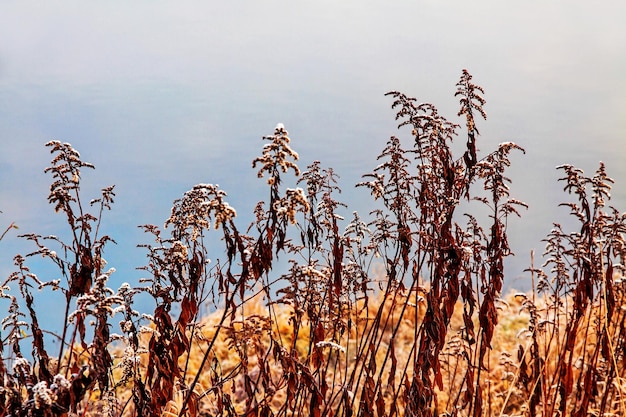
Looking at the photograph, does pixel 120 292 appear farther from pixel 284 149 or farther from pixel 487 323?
pixel 487 323

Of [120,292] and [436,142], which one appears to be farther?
[436,142]

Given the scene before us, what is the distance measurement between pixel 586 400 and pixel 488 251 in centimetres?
123

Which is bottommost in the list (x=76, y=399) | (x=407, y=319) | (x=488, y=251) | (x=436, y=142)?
(x=76, y=399)

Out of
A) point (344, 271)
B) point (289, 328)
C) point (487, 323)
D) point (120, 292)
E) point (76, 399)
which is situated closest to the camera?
point (76, 399)

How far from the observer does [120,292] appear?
9.73ft

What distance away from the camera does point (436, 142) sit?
11.3 feet

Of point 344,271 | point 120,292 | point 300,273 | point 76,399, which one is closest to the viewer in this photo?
point 76,399

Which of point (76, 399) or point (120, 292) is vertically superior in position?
point (120, 292)

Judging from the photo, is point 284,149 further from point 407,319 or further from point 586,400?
point 407,319

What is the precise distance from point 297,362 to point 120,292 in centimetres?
78

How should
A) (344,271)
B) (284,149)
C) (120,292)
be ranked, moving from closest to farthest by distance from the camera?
(284,149)
(120,292)
(344,271)

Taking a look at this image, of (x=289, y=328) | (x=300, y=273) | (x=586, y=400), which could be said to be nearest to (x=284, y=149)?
(x=300, y=273)

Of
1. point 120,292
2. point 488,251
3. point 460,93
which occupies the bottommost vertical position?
point 120,292

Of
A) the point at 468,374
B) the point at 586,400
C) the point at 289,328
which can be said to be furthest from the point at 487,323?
the point at 289,328
